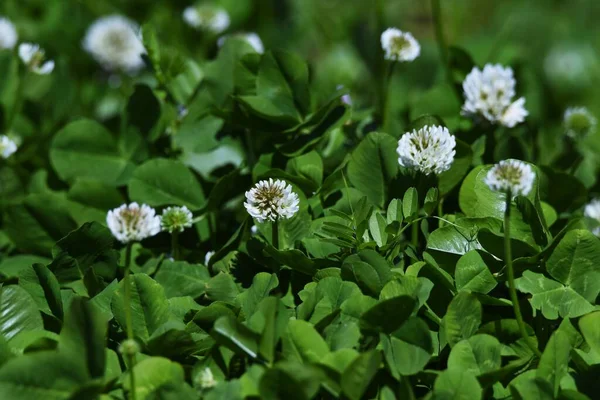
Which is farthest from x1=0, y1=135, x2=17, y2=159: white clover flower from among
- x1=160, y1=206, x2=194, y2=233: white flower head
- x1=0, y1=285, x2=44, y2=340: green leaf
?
x1=0, y1=285, x2=44, y2=340: green leaf

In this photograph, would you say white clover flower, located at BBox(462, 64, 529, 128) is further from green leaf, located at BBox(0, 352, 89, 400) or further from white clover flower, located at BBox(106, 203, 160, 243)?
green leaf, located at BBox(0, 352, 89, 400)

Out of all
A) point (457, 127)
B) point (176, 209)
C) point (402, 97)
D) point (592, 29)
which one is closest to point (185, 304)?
point (176, 209)

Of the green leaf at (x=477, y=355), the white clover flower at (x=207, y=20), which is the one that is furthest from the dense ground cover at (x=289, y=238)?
the white clover flower at (x=207, y=20)

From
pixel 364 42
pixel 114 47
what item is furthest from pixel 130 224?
pixel 364 42

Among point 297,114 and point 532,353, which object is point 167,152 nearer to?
point 297,114

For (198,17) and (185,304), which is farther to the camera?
(198,17)
